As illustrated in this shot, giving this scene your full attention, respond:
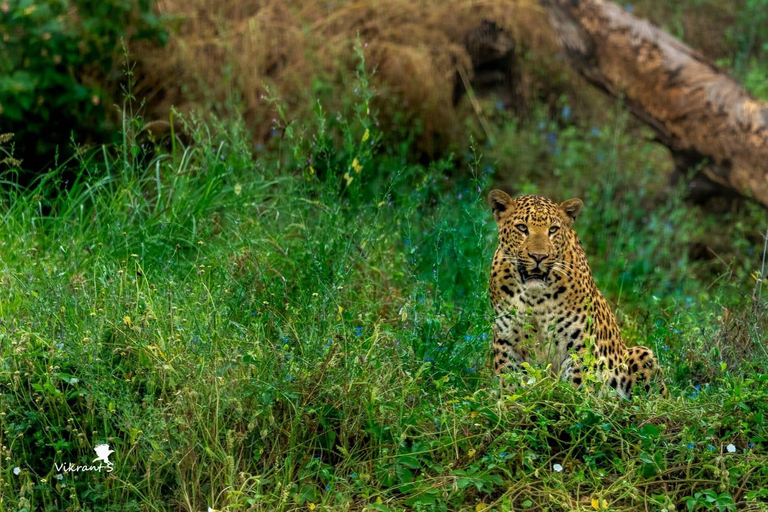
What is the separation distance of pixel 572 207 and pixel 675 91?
11.0 ft

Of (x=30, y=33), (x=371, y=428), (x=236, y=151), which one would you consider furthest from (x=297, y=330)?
(x=30, y=33)

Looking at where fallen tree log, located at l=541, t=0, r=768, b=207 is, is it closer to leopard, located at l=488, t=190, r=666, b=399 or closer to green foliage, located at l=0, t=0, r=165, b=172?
leopard, located at l=488, t=190, r=666, b=399

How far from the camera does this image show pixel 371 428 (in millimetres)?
4281

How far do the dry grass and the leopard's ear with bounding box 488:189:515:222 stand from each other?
12.8ft

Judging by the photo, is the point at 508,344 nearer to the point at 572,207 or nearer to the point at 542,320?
the point at 542,320

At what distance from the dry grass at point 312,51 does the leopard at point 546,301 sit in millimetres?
4071

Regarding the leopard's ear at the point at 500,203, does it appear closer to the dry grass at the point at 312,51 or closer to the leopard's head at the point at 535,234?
the leopard's head at the point at 535,234

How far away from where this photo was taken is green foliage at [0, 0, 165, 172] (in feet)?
25.1

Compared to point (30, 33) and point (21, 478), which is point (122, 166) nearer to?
point (30, 33)

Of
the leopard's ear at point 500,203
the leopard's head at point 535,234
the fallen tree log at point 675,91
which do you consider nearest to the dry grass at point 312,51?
the fallen tree log at point 675,91

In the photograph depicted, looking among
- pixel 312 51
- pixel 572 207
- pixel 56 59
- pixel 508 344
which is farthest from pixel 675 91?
pixel 56 59

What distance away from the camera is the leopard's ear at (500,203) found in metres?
5.02

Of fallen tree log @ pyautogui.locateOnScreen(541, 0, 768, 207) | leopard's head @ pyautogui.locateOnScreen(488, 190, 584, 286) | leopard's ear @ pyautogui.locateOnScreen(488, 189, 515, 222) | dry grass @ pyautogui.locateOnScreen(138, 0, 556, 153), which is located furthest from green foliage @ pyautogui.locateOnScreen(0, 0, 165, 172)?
leopard's head @ pyautogui.locateOnScreen(488, 190, 584, 286)

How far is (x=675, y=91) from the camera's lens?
7.90m
